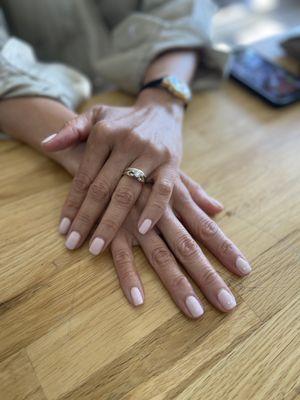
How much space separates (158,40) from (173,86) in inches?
5.9

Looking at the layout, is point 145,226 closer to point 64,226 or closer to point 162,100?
point 64,226

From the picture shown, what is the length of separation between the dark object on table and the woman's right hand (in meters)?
0.60

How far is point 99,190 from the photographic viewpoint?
494mm

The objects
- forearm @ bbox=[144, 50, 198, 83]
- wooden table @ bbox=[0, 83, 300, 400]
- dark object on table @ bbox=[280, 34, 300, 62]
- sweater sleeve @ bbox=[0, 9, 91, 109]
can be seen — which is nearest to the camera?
wooden table @ bbox=[0, 83, 300, 400]

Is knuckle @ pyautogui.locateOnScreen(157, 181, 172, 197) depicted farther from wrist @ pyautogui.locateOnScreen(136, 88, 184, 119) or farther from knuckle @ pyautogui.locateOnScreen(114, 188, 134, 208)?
wrist @ pyautogui.locateOnScreen(136, 88, 184, 119)

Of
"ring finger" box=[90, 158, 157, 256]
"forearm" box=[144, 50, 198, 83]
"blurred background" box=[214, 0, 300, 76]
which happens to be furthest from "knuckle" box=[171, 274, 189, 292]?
"blurred background" box=[214, 0, 300, 76]

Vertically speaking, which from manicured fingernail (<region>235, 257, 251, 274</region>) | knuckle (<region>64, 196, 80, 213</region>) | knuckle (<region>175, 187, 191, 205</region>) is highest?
knuckle (<region>64, 196, 80, 213</region>)

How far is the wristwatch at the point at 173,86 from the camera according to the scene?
67 centimetres

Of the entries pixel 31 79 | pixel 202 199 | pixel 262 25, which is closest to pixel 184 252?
pixel 202 199

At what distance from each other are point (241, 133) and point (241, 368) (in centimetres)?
47

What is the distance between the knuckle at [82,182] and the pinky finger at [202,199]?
16 cm

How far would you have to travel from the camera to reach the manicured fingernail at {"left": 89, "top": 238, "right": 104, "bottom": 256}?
0.46 m

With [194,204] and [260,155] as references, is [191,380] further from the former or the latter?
[260,155]

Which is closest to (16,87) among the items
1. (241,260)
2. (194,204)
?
(194,204)
